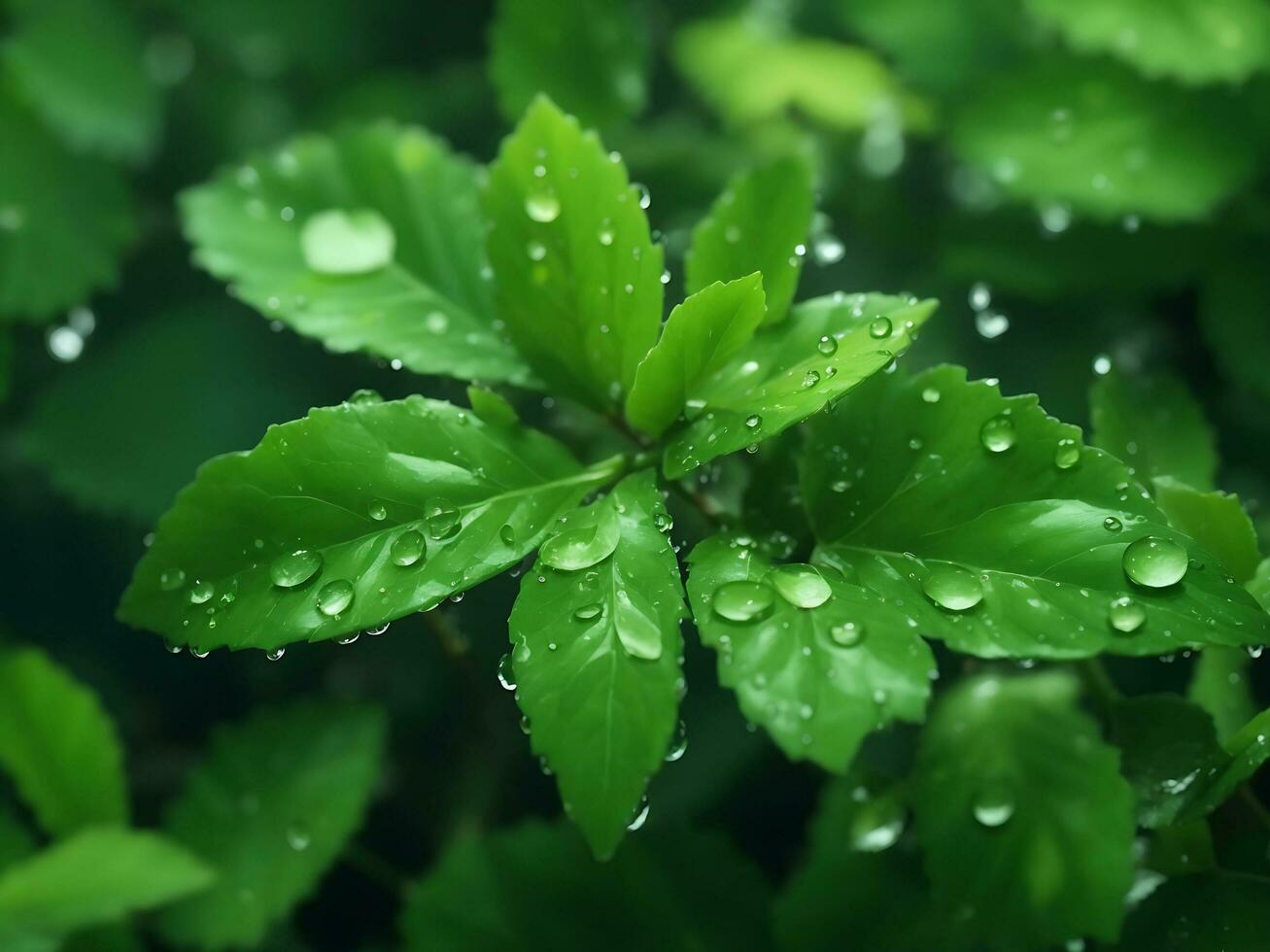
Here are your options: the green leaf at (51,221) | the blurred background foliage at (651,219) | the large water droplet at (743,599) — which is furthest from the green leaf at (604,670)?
the green leaf at (51,221)

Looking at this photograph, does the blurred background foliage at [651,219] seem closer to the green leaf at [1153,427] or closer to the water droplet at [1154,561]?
the green leaf at [1153,427]

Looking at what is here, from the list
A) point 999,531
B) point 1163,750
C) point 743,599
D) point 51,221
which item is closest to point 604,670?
point 743,599

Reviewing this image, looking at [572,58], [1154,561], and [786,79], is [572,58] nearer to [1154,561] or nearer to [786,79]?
[786,79]

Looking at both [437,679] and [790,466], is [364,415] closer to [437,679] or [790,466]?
[790,466]

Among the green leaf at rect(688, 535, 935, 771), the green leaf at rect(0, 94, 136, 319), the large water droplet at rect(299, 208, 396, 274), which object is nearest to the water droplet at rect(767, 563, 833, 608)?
the green leaf at rect(688, 535, 935, 771)

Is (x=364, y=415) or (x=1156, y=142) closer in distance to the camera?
(x=364, y=415)

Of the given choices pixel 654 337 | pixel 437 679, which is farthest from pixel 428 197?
pixel 437 679

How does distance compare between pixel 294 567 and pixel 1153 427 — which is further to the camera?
pixel 1153 427

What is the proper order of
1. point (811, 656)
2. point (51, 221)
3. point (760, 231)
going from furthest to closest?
point (51, 221) < point (760, 231) < point (811, 656)
